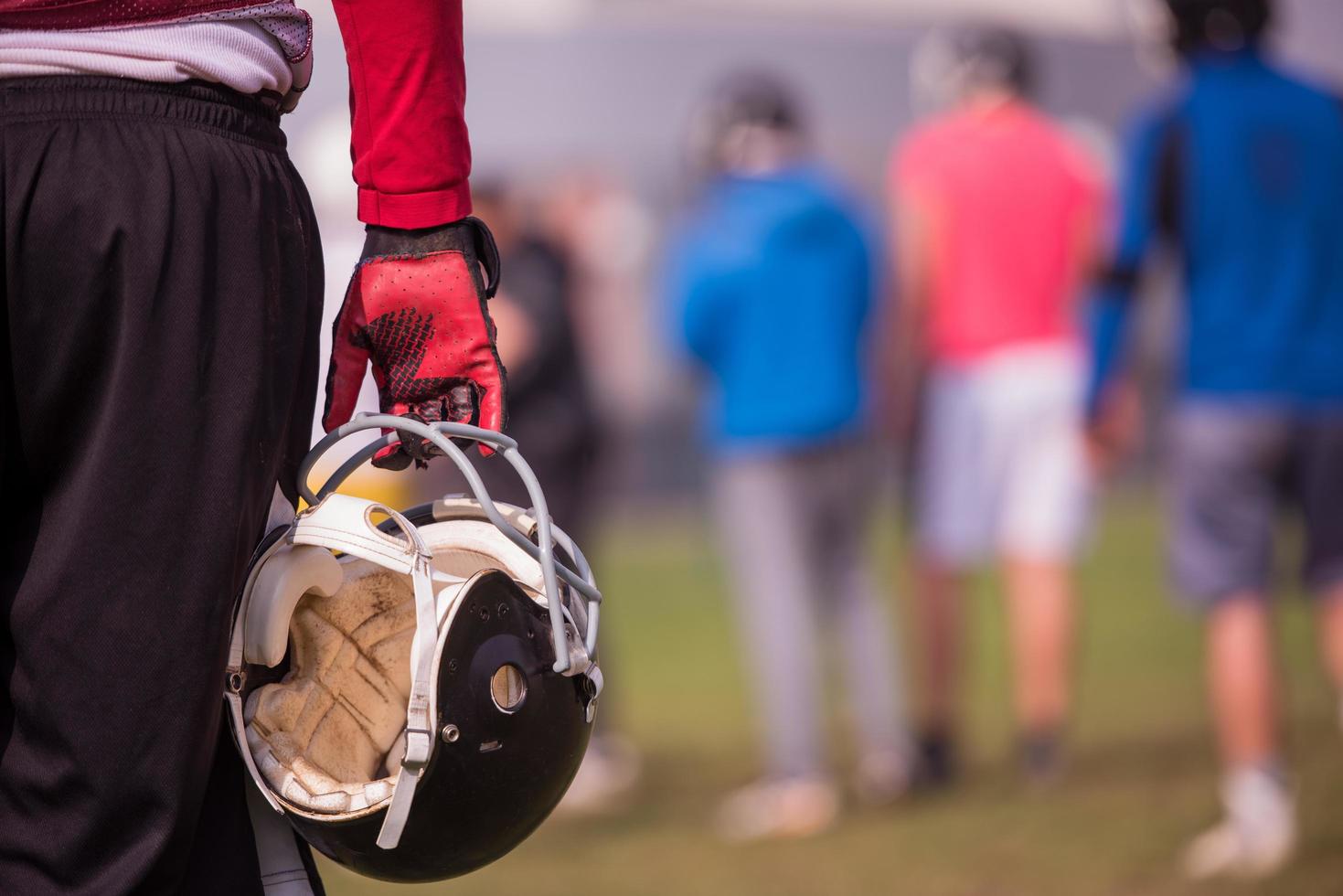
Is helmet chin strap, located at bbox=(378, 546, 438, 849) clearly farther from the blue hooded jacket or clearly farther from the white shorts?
the white shorts

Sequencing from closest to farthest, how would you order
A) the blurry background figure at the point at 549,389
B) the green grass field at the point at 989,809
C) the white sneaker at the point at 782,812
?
the green grass field at the point at 989,809
the white sneaker at the point at 782,812
the blurry background figure at the point at 549,389

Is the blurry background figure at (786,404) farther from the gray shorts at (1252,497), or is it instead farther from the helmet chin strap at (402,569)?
the helmet chin strap at (402,569)

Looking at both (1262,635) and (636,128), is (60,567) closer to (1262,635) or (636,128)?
(1262,635)

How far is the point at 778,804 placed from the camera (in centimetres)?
518

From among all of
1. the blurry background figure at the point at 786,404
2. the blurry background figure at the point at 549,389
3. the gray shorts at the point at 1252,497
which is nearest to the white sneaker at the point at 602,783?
the blurry background figure at the point at 549,389

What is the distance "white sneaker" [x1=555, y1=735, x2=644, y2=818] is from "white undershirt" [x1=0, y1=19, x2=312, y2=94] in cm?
415

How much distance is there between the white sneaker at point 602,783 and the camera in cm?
555

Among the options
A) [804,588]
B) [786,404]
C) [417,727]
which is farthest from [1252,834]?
[417,727]

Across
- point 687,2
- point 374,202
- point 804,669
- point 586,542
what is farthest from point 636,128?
point 374,202

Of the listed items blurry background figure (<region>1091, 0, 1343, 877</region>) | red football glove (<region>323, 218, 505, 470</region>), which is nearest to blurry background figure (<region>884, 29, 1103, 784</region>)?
blurry background figure (<region>1091, 0, 1343, 877</region>)

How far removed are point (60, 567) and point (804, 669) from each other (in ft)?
Answer: 13.3

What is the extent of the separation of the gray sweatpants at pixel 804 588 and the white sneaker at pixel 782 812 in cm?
9

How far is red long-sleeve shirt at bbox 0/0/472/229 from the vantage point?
66.7 inches

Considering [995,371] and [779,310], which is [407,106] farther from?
[995,371]
